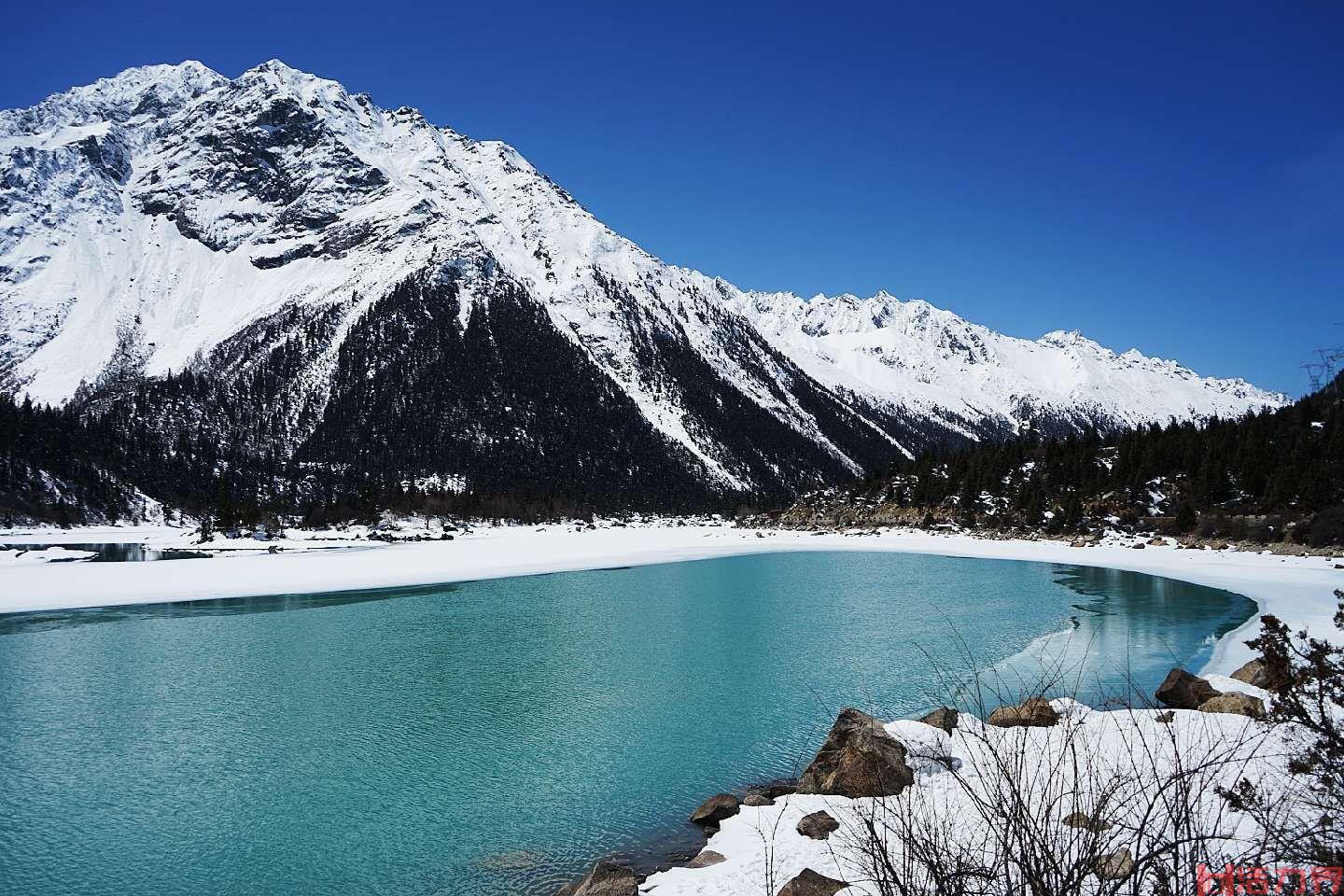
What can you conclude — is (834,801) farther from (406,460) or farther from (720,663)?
(406,460)

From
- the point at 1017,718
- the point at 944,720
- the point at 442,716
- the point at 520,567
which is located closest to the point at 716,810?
the point at 944,720

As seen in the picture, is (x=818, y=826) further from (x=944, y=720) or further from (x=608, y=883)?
(x=944, y=720)

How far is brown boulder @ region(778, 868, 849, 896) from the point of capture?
729 cm

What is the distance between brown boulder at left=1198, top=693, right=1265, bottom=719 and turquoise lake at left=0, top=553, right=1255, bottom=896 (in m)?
1.63

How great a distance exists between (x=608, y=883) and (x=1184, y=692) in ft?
36.6

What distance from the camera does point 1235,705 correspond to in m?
11.7

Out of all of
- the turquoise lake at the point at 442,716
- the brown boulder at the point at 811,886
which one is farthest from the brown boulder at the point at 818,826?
the turquoise lake at the point at 442,716

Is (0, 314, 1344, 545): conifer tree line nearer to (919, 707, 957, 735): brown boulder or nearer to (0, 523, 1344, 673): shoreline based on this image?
(0, 523, 1344, 673): shoreline

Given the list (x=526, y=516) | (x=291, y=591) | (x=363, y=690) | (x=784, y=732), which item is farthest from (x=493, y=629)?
(x=526, y=516)

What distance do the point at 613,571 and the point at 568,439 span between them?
436ft

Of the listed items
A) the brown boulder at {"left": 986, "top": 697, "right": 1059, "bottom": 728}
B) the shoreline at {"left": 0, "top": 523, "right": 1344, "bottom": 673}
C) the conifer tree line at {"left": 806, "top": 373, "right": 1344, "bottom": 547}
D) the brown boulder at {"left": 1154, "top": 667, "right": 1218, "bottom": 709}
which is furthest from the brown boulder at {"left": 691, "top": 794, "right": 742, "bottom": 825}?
the conifer tree line at {"left": 806, "top": 373, "right": 1344, "bottom": 547}

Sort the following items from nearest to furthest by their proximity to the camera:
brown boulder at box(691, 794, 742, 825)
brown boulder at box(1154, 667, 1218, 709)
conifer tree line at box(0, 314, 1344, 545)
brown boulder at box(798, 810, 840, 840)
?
brown boulder at box(798, 810, 840, 840)
brown boulder at box(691, 794, 742, 825)
brown boulder at box(1154, 667, 1218, 709)
conifer tree line at box(0, 314, 1344, 545)

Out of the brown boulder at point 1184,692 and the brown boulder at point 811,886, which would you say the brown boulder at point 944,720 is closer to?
the brown boulder at point 1184,692

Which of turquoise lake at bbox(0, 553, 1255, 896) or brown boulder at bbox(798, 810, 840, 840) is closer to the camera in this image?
brown boulder at bbox(798, 810, 840, 840)
